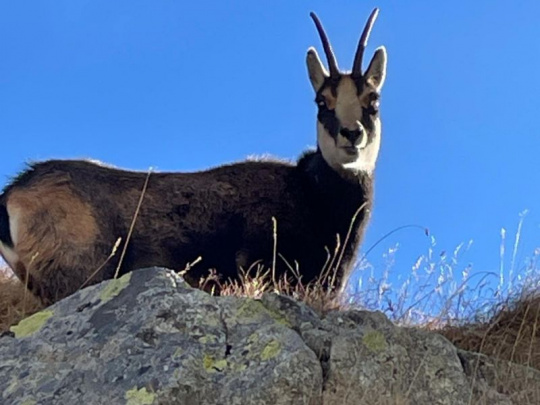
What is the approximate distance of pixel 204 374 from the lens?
181 inches

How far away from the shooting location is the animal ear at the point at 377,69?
8.73 metres

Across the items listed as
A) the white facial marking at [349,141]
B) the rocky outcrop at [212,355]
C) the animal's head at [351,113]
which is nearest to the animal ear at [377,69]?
the animal's head at [351,113]

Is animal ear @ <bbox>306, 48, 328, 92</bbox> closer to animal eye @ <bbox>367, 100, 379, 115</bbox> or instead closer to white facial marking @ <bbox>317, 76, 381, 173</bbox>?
white facial marking @ <bbox>317, 76, 381, 173</bbox>

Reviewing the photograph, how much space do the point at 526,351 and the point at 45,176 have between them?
145 inches

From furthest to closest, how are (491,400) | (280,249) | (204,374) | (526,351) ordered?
1. (280,249)
2. (526,351)
3. (491,400)
4. (204,374)

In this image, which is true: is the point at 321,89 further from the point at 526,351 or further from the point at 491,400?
the point at 491,400

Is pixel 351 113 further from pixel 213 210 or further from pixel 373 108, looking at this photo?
pixel 213 210

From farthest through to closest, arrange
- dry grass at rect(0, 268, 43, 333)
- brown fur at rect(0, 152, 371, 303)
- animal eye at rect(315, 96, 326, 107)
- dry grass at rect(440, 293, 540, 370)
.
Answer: animal eye at rect(315, 96, 326, 107) < brown fur at rect(0, 152, 371, 303) < dry grass at rect(0, 268, 43, 333) < dry grass at rect(440, 293, 540, 370)

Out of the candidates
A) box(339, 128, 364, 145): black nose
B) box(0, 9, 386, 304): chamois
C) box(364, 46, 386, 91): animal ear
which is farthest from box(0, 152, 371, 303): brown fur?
box(364, 46, 386, 91): animal ear

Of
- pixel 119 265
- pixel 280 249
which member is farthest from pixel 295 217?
pixel 119 265

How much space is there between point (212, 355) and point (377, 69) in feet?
15.5

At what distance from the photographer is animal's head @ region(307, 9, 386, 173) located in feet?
26.6

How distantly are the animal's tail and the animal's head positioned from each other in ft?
9.19

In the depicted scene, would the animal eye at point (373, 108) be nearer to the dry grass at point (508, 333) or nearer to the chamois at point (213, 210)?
the chamois at point (213, 210)
